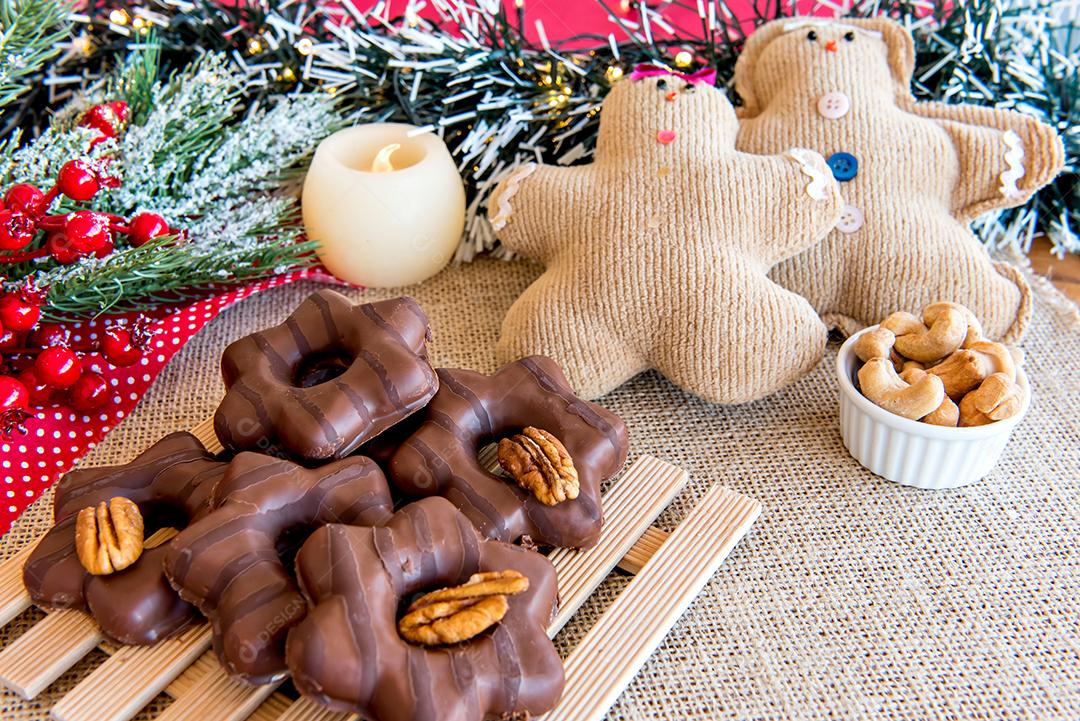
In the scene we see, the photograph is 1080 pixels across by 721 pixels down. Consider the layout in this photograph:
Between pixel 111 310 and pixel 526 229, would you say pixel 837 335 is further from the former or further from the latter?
pixel 111 310

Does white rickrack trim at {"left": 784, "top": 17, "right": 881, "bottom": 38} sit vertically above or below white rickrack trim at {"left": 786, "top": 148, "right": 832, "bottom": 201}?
above

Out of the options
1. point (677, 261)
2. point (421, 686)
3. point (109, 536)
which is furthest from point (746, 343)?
point (109, 536)

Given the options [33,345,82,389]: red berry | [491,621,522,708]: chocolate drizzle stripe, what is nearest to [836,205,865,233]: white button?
[491,621,522,708]: chocolate drizzle stripe

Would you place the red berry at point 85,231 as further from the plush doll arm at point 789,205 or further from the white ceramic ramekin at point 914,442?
the white ceramic ramekin at point 914,442

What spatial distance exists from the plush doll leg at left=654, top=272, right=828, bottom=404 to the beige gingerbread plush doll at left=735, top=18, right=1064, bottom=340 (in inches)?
4.5

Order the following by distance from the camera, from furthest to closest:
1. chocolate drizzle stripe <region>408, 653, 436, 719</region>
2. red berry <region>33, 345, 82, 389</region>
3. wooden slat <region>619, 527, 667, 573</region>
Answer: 1. red berry <region>33, 345, 82, 389</region>
2. wooden slat <region>619, 527, 667, 573</region>
3. chocolate drizzle stripe <region>408, 653, 436, 719</region>

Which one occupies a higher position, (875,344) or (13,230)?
(13,230)

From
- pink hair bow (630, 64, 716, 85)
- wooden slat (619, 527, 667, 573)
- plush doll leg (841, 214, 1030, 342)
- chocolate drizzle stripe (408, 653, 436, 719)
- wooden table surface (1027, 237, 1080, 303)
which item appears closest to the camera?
chocolate drizzle stripe (408, 653, 436, 719)

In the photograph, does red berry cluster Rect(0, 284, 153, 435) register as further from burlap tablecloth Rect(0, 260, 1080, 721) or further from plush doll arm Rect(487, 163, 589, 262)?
plush doll arm Rect(487, 163, 589, 262)

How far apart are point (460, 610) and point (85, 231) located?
62 centimetres

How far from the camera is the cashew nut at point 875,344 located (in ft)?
3.42

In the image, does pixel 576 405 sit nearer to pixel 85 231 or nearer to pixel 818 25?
pixel 85 231

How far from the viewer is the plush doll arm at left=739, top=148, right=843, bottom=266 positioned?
3.65 feet

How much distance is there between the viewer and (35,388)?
3.50ft
